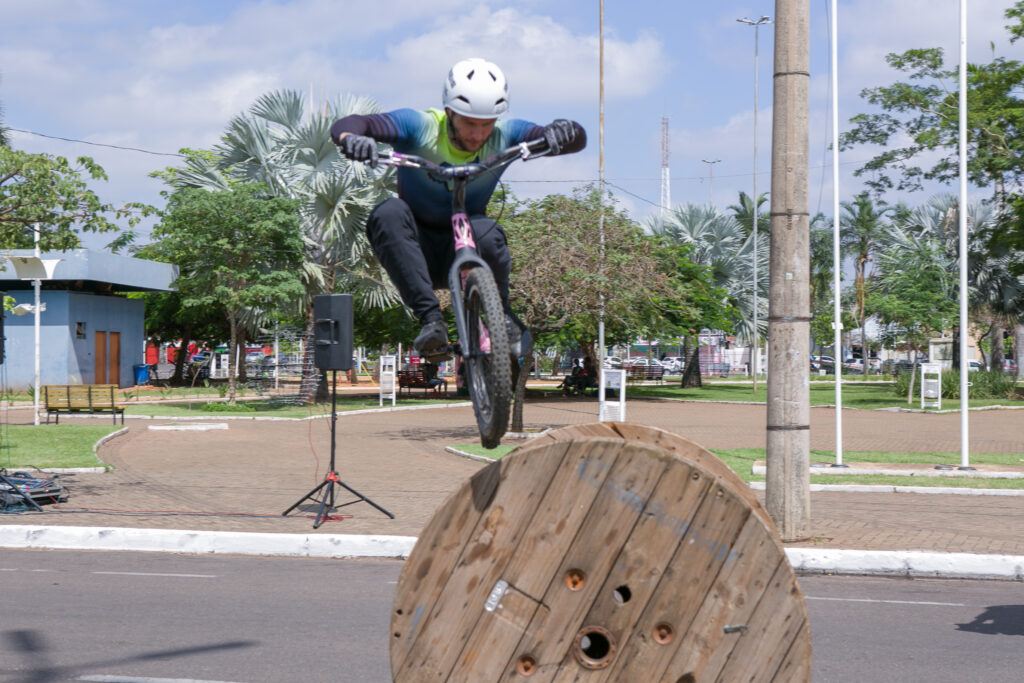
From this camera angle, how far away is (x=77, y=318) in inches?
1480

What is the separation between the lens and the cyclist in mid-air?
11.3ft

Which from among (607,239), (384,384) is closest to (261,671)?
(607,239)

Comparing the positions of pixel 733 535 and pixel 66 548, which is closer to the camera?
pixel 733 535

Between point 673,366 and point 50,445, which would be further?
point 673,366

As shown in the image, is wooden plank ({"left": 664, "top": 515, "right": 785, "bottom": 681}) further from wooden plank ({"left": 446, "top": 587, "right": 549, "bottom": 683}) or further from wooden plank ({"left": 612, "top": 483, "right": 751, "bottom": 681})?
wooden plank ({"left": 446, "top": 587, "right": 549, "bottom": 683})

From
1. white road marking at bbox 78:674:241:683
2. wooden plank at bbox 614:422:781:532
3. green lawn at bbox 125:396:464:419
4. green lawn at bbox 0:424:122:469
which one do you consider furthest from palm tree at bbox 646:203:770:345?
wooden plank at bbox 614:422:781:532

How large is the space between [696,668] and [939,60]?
3352 cm

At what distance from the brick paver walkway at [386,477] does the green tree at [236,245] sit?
13.5ft

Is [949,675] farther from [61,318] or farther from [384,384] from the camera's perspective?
[61,318]

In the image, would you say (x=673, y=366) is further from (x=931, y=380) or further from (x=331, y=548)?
(x=331, y=548)

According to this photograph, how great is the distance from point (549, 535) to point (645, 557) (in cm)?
24

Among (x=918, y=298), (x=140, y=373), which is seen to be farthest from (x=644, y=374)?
(x=140, y=373)

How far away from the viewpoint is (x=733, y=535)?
2.51m

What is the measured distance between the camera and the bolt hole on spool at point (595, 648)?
8.52 feet
